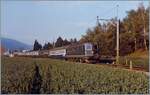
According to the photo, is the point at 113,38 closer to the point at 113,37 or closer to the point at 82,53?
the point at 113,37

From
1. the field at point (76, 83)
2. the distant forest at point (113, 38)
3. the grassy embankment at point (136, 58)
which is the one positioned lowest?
the field at point (76, 83)

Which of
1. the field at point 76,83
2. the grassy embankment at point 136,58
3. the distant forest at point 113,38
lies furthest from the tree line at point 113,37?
the field at point 76,83

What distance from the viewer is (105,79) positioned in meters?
8.70

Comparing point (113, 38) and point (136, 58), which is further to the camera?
point (113, 38)

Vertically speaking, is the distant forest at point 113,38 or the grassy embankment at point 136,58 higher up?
the distant forest at point 113,38

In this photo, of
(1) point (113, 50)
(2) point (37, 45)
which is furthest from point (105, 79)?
(1) point (113, 50)

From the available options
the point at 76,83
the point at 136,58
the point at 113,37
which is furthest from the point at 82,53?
the point at 76,83

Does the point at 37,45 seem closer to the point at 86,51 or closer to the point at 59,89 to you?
the point at 59,89

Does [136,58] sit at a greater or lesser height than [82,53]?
lesser

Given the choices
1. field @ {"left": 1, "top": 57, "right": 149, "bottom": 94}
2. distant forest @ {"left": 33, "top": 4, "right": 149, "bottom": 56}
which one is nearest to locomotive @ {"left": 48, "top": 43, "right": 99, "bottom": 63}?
distant forest @ {"left": 33, "top": 4, "right": 149, "bottom": 56}

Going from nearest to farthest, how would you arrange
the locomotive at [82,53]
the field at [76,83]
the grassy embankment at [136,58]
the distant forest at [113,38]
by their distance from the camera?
the field at [76,83] < the grassy embankment at [136,58] < the distant forest at [113,38] < the locomotive at [82,53]

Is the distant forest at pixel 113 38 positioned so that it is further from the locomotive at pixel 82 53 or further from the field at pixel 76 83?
the field at pixel 76 83

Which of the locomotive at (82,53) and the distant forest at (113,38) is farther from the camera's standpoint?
the locomotive at (82,53)

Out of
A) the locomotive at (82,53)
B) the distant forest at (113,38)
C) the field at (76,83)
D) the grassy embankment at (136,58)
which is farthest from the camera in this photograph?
the locomotive at (82,53)
